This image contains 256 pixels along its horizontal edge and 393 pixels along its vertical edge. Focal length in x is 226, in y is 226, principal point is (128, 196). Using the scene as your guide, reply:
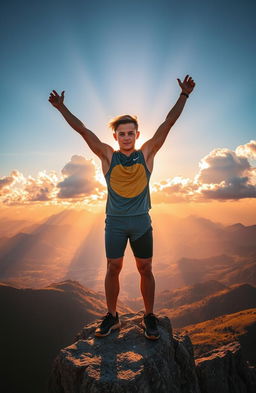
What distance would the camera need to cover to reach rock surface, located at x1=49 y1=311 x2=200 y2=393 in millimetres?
4887

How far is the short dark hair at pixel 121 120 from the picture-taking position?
586 cm

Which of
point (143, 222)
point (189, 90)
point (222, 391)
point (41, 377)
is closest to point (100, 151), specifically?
point (143, 222)

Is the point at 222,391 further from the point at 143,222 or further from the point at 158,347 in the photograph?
the point at 143,222

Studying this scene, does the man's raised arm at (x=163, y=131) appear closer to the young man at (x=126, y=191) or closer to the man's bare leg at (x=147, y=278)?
the young man at (x=126, y=191)

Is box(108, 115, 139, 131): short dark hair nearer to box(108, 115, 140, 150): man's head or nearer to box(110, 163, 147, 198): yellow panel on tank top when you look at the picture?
box(108, 115, 140, 150): man's head

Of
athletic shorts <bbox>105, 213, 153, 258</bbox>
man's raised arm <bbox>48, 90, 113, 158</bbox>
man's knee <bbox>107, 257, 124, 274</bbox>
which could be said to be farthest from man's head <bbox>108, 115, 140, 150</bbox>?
man's knee <bbox>107, 257, 124, 274</bbox>

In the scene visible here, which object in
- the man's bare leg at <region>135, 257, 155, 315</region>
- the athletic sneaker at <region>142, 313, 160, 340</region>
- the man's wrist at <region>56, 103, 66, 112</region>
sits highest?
the man's wrist at <region>56, 103, 66, 112</region>

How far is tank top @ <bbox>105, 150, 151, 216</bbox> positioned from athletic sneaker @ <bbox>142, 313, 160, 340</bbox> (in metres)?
3.21

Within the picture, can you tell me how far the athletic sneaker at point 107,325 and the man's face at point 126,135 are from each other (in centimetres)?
488

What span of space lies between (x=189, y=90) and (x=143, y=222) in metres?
4.20

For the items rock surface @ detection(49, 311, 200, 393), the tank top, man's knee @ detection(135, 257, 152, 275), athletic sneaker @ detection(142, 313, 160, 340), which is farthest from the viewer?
athletic sneaker @ detection(142, 313, 160, 340)

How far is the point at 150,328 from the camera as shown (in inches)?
251

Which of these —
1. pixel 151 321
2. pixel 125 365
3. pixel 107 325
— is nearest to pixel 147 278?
pixel 151 321

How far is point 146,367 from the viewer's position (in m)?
5.34
